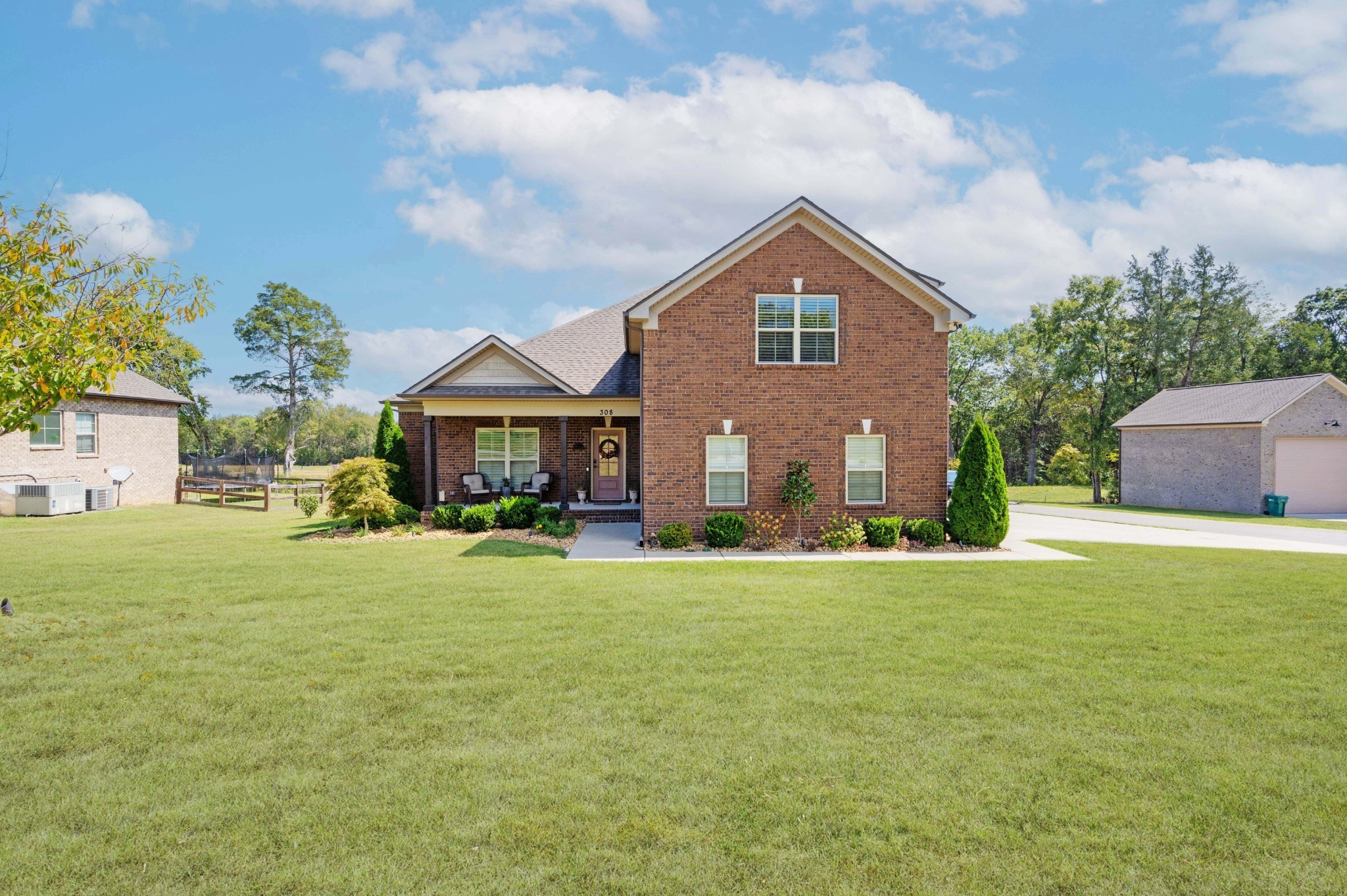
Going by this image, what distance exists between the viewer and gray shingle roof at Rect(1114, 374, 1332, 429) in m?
25.0

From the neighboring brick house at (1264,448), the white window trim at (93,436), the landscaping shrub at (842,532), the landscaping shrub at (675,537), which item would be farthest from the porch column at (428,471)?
the neighboring brick house at (1264,448)

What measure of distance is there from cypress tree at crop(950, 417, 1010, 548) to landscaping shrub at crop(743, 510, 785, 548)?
3.68 metres

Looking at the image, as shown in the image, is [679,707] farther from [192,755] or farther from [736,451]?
[736,451]

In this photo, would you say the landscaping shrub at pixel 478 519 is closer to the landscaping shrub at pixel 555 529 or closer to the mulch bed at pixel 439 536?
the mulch bed at pixel 439 536

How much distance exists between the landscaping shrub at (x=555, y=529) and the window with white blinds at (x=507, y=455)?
3.79 meters

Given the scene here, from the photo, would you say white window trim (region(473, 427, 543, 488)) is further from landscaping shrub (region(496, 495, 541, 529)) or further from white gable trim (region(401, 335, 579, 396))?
landscaping shrub (region(496, 495, 541, 529))

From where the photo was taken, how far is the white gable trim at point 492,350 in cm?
1853

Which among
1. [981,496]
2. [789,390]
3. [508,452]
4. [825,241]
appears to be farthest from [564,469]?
[981,496]

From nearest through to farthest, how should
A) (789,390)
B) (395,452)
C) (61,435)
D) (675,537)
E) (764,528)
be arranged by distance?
1. (675,537)
2. (764,528)
3. (789,390)
4. (395,452)
5. (61,435)

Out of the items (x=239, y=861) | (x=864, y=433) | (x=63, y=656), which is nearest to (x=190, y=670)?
(x=63, y=656)

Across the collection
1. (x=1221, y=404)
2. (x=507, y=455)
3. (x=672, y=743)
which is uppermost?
(x=1221, y=404)

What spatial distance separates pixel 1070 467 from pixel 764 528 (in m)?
37.2

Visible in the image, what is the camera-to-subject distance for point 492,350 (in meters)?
18.9

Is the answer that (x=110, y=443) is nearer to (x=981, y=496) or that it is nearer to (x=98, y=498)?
(x=98, y=498)
